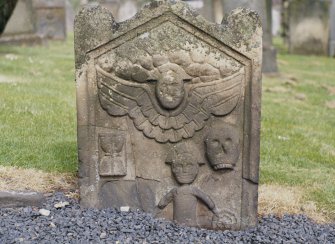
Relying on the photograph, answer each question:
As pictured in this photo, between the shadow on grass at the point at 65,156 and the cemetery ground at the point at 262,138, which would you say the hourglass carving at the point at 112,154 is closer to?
the cemetery ground at the point at 262,138

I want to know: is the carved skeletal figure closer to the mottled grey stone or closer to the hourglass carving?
Answer: the hourglass carving

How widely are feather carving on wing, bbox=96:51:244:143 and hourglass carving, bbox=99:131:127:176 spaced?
164 millimetres

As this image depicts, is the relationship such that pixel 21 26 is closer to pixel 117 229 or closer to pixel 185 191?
pixel 185 191

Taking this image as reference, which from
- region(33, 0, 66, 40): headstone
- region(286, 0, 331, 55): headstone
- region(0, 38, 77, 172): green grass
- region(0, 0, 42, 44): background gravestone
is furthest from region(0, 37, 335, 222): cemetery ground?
region(33, 0, 66, 40): headstone

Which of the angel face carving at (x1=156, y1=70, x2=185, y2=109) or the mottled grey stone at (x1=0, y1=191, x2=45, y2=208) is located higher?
the angel face carving at (x1=156, y1=70, x2=185, y2=109)

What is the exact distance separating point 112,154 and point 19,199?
30.0 inches

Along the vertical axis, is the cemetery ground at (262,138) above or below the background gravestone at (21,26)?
below

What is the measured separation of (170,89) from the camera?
4.29m

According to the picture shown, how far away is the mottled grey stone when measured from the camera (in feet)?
14.5

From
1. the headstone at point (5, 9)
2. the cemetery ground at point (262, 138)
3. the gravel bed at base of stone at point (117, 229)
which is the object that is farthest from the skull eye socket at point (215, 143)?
the headstone at point (5, 9)

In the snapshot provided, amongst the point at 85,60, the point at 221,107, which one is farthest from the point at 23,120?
the point at 221,107

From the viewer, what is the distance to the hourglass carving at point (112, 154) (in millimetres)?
4379

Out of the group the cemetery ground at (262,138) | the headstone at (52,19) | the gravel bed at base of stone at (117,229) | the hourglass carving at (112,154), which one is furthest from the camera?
the headstone at (52,19)

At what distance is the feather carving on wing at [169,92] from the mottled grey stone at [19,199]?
2.80 ft
